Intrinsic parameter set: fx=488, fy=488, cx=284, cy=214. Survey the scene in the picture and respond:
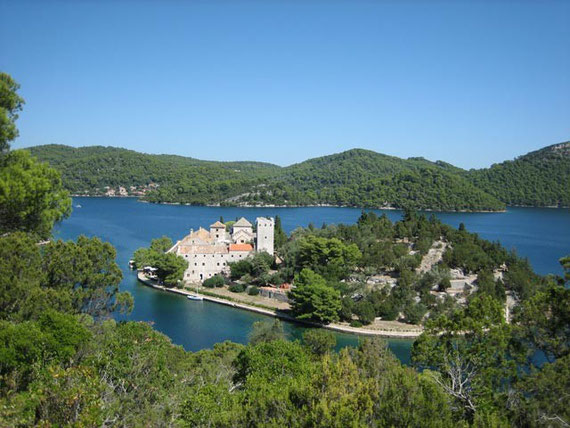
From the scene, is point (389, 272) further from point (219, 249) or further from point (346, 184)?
point (346, 184)

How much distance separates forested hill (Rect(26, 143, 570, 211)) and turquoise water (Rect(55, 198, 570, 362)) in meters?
7.37

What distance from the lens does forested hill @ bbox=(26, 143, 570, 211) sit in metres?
97.1

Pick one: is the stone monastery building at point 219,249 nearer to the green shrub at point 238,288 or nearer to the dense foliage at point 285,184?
the green shrub at point 238,288

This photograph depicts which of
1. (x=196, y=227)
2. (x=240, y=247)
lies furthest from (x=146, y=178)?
(x=240, y=247)

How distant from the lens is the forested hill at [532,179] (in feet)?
333

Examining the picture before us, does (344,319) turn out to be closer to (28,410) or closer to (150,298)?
(150,298)

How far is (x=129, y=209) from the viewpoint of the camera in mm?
80688

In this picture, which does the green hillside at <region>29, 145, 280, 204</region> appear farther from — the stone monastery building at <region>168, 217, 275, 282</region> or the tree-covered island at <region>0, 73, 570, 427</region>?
the tree-covered island at <region>0, 73, 570, 427</region>

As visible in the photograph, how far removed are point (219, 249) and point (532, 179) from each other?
96229 millimetres

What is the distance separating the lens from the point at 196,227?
5738 cm

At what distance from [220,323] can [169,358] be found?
13.3 meters

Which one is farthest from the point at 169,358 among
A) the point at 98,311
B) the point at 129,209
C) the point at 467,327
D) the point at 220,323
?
the point at 129,209

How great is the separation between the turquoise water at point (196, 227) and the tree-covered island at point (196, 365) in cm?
168

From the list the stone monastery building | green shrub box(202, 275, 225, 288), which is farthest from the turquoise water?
the stone monastery building
